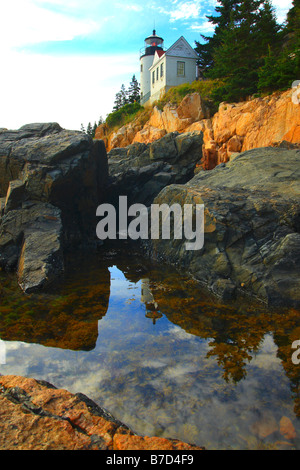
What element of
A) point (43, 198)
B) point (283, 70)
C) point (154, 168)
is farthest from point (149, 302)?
point (283, 70)

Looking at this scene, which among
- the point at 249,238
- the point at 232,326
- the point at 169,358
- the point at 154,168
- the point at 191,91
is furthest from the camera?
the point at 191,91

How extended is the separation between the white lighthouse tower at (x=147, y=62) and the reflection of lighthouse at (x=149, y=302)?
174 ft

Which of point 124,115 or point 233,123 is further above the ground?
point 124,115

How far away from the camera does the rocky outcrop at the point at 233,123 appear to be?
76.5 ft

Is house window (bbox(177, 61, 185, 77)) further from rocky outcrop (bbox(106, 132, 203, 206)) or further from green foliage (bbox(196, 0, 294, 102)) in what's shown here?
rocky outcrop (bbox(106, 132, 203, 206))

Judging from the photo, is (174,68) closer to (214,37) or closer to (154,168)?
(214,37)

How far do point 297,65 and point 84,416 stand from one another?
88.2 feet

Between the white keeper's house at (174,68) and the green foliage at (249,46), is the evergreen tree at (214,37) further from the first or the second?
the green foliage at (249,46)

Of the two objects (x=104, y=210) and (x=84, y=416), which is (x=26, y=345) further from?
(x=104, y=210)

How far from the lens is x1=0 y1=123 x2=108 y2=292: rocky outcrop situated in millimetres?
10836

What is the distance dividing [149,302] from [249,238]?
354 centimetres

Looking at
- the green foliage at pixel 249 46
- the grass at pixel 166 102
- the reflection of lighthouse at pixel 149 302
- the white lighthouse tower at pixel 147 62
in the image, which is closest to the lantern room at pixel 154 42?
the white lighthouse tower at pixel 147 62

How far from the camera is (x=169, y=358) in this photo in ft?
18.6
